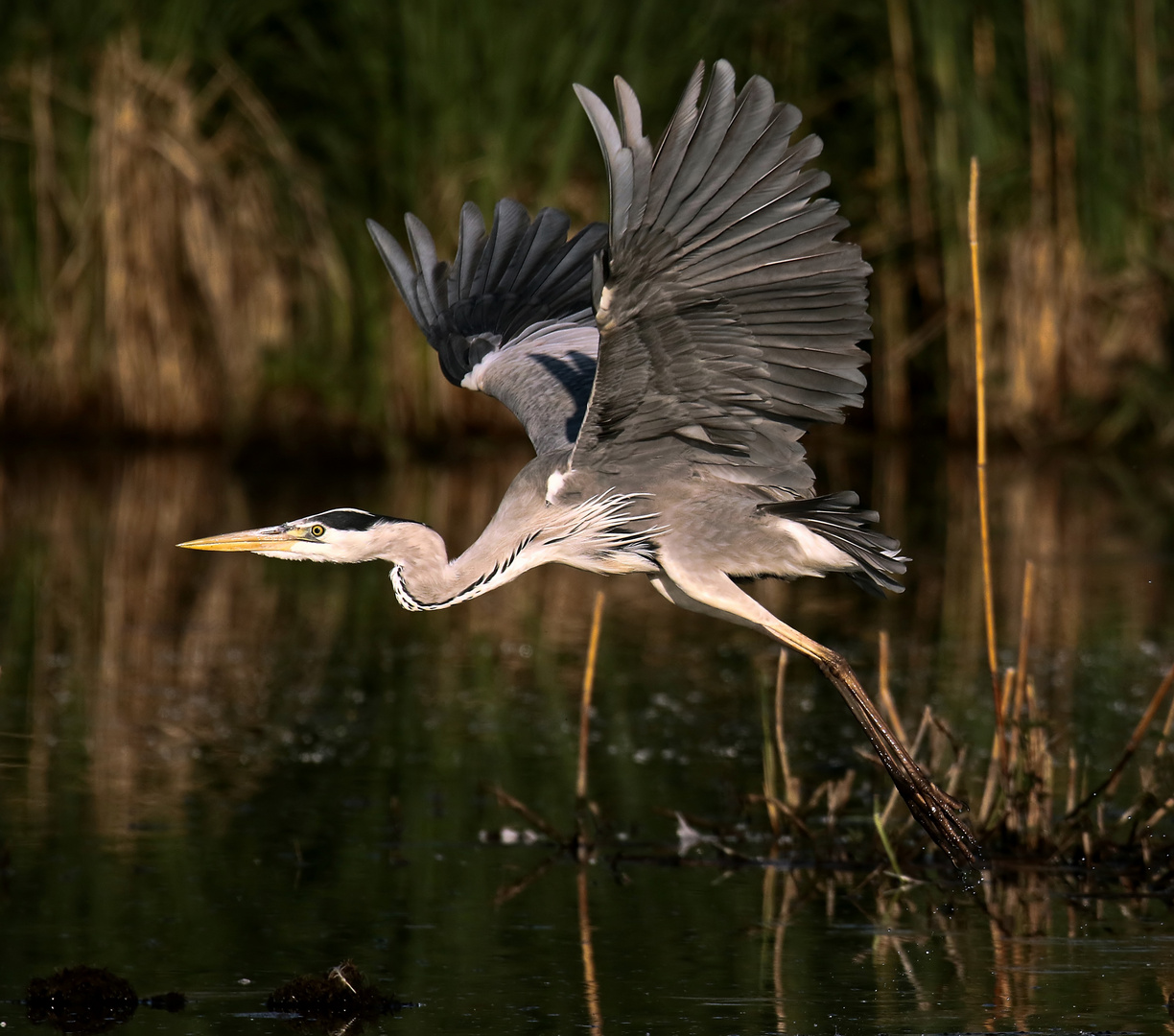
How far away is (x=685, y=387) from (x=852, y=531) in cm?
75

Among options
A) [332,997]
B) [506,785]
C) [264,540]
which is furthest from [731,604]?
[332,997]

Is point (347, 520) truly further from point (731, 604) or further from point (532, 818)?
point (532, 818)

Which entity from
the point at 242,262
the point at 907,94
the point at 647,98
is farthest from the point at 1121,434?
the point at 242,262

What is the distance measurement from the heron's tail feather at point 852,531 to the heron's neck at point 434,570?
2.61ft

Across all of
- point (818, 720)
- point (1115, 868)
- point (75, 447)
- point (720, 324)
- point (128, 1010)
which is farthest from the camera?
point (75, 447)

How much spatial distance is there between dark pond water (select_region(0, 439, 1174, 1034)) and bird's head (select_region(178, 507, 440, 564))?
968 mm

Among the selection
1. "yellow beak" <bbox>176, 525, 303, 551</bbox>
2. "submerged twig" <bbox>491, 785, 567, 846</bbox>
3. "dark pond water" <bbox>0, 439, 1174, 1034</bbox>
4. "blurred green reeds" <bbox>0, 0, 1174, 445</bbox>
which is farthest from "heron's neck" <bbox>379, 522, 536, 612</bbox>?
"blurred green reeds" <bbox>0, 0, 1174, 445</bbox>

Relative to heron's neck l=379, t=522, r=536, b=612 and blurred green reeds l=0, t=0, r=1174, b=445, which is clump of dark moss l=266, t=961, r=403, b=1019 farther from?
blurred green reeds l=0, t=0, r=1174, b=445

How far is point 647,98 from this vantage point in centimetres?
1547

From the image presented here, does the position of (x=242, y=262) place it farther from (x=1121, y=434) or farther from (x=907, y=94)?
(x=1121, y=434)

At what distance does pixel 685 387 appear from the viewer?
555 centimetres

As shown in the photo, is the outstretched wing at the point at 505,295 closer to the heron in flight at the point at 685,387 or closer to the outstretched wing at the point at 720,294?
the heron in flight at the point at 685,387

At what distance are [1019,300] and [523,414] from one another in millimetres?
9621

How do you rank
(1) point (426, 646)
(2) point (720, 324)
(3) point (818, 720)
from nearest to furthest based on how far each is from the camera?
(2) point (720, 324) → (3) point (818, 720) → (1) point (426, 646)
